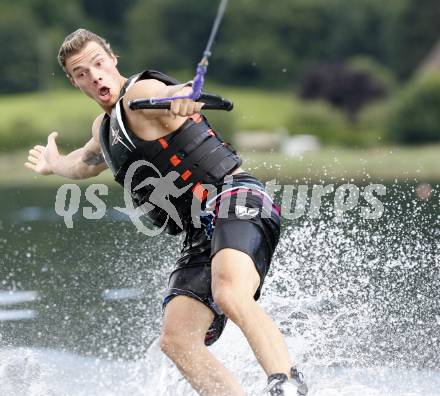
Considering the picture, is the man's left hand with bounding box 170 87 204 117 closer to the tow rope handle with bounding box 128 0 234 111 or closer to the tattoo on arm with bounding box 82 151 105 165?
the tow rope handle with bounding box 128 0 234 111

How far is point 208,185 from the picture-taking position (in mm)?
6605

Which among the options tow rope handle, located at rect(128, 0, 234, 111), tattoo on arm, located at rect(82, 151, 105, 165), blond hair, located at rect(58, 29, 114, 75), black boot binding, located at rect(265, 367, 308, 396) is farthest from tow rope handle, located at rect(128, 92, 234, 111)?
black boot binding, located at rect(265, 367, 308, 396)

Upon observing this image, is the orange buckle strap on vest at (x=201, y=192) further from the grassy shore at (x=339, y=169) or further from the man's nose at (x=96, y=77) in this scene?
the grassy shore at (x=339, y=169)

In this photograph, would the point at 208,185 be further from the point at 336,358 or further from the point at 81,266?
the point at 81,266

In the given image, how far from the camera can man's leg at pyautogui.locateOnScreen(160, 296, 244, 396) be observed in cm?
642

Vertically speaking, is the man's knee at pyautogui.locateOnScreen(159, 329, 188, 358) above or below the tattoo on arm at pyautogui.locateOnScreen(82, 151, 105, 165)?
below

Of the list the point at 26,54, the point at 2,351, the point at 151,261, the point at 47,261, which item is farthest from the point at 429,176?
the point at 26,54

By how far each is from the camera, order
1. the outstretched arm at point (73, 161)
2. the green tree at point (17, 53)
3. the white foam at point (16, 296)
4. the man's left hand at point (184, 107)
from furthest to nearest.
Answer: the green tree at point (17, 53) → the white foam at point (16, 296) → the outstretched arm at point (73, 161) → the man's left hand at point (184, 107)

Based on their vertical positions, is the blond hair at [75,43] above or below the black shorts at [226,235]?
above

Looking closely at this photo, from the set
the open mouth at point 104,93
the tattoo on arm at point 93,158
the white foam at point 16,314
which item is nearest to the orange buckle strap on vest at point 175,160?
the open mouth at point 104,93

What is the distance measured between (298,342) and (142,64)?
3053 inches

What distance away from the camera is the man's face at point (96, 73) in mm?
6535

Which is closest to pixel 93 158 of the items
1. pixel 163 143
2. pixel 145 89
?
pixel 163 143

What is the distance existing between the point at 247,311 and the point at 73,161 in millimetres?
1902
